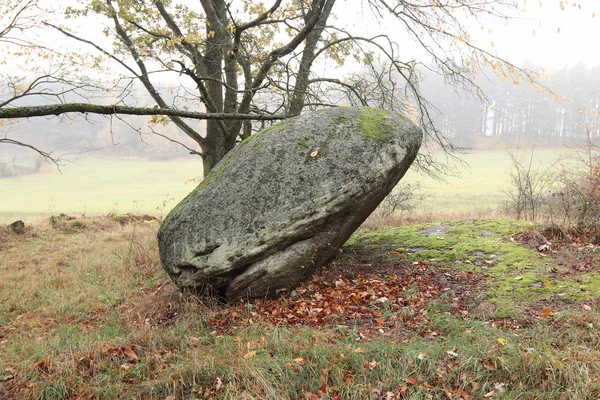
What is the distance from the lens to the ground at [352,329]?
3.46m

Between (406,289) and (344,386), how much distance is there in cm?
263

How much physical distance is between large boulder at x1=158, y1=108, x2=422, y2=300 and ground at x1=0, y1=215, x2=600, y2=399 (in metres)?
0.50

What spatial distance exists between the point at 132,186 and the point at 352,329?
44.9 meters

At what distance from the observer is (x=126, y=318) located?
5.96 m

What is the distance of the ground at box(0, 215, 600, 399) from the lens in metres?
3.46

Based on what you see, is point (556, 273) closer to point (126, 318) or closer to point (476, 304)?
point (476, 304)

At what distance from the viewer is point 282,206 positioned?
5.50 m

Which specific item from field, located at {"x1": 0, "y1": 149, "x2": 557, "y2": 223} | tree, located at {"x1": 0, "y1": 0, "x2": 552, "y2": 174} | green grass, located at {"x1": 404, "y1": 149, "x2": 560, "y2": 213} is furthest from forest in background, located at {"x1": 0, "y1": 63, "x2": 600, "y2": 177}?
tree, located at {"x1": 0, "y1": 0, "x2": 552, "y2": 174}

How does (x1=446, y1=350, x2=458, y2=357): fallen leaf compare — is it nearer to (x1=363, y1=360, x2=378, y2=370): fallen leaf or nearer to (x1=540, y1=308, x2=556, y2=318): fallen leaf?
(x1=363, y1=360, x2=378, y2=370): fallen leaf

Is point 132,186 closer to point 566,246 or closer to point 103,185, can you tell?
point 103,185

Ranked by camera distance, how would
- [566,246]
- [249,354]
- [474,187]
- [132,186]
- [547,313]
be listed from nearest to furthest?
[249,354] → [547,313] → [566,246] → [474,187] → [132,186]

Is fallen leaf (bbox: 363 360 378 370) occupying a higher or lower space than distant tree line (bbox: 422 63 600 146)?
lower

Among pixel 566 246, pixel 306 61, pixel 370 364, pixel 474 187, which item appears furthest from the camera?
pixel 474 187

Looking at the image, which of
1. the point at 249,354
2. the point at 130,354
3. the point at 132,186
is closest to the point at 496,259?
the point at 249,354
